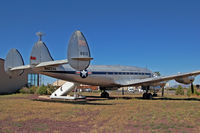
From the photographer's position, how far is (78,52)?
13.8 metres

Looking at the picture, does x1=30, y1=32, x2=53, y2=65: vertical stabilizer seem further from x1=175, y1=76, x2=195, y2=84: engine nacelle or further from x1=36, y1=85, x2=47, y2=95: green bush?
x1=36, y1=85, x2=47, y2=95: green bush

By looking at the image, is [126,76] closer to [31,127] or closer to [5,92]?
[31,127]

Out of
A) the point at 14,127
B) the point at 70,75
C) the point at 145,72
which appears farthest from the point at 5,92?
the point at 14,127

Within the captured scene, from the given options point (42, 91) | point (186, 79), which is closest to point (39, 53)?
point (186, 79)

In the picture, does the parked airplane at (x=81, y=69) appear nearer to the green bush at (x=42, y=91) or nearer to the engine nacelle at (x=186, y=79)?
the engine nacelle at (x=186, y=79)

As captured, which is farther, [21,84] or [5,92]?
[21,84]

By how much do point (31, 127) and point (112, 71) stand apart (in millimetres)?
16230

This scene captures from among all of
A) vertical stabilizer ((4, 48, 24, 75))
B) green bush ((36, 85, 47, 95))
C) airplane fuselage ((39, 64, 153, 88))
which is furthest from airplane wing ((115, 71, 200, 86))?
green bush ((36, 85, 47, 95))

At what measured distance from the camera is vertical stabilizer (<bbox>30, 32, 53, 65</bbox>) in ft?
55.1

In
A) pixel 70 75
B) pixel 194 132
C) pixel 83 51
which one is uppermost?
pixel 83 51

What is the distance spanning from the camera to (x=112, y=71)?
75.7 ft

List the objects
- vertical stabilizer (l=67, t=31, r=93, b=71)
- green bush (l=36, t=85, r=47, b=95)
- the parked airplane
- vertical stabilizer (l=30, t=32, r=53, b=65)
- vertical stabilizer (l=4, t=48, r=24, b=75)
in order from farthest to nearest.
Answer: green bush (l=36, t=85, r=47, b=95)
vertical stabilizer (l=4, t=48, r=24, b=75)
vertical stabilizer (l=30, t=32, r=53, b=65)
the parked airplane
vertical stabilizer (l=67, t=31, r=93, b=71)

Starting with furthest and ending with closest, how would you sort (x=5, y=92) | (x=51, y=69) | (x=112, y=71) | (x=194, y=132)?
(x=5, y=92) < (x=112, y=71) < (x=51, y=69) < (x=194, y=132)

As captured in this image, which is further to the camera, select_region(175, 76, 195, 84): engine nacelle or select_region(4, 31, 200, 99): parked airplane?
select_region(175, 76, 195, 84): engine nacelle
